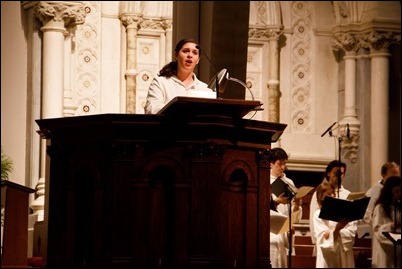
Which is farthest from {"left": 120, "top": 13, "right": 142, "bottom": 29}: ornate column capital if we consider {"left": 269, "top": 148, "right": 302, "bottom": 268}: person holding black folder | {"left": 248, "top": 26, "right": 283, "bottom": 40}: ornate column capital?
{"left": 269, "top": 148, "right": 302, "bottom": 268}: person holding black folder

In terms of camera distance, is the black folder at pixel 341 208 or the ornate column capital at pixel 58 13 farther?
the ornate column capital at pixel 58 13

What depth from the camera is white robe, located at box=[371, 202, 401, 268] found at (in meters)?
13.9

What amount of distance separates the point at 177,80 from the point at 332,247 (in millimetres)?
5673

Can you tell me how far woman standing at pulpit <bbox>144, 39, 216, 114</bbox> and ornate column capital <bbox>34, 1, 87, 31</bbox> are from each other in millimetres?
8633

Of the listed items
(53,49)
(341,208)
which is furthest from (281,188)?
(53,49)

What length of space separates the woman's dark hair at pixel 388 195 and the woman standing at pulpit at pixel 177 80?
6.31 m

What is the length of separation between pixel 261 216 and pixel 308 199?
10.4 metres

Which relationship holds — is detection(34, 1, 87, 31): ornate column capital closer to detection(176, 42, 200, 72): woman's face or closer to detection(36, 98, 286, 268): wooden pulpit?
detection(176, 42, 200, 72): woman's face

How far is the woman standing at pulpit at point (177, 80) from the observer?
25.1 ft

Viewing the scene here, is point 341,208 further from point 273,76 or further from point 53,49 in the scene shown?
point 273,76

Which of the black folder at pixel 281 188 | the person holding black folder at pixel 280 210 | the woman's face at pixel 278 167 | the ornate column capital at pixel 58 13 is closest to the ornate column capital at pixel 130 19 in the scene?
the ornate column capital at pixel 58 13

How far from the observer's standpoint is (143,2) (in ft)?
61.4

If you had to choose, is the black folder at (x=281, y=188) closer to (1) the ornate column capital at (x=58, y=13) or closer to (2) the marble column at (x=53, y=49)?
(2) the marble column at (x=53, y=49)

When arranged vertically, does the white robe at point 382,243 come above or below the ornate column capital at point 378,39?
below
